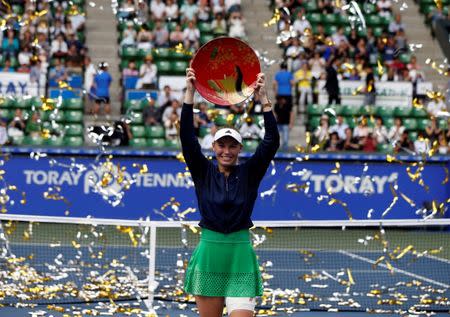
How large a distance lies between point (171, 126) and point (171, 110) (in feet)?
1.17

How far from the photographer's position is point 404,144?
65.9 feet

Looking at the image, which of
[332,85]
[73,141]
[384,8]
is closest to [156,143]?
[73,141]

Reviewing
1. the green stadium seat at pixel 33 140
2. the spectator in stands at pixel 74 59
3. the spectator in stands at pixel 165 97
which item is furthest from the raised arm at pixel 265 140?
the spectator in stands at pixel 74 59

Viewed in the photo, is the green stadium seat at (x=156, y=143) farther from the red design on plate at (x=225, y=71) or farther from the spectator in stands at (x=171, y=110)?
the red design on plate at (x=225, y=71)

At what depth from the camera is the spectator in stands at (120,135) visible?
1947cm

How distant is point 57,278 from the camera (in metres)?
12.7

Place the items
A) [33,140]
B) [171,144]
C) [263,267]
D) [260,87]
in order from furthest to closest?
[171,144]
[33,140]
[263,267]
[260,87]

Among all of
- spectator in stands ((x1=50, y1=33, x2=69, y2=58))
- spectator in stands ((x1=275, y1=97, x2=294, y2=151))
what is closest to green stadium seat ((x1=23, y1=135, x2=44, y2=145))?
spectator in stands ((x1=50, y1=33, x2=69, y2=58))

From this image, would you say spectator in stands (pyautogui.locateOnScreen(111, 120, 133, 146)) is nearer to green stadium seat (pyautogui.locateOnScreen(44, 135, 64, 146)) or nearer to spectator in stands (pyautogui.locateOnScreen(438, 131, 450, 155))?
green stadium seat (pyautogui.locateOnScreen(44, 135, 64, 146))

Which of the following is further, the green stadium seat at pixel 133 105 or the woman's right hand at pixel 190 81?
the green stadium seat at pixel 133 105

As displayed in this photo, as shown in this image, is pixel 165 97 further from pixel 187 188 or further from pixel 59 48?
pixel 59 48

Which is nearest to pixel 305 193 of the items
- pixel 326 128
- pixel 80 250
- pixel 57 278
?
pixel 326 128

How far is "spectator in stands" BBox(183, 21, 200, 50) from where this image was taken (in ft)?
74.2

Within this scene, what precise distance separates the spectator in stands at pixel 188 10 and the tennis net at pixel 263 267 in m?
6.61
